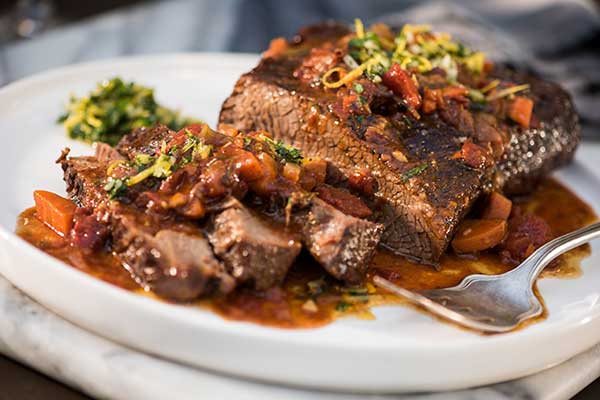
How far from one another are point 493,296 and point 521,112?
90.6 inches

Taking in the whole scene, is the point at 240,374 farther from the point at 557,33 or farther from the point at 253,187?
the point at 557,33

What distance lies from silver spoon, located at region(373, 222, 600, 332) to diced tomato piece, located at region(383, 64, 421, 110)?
1.56 meters

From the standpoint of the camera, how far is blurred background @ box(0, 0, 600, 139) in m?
9.62

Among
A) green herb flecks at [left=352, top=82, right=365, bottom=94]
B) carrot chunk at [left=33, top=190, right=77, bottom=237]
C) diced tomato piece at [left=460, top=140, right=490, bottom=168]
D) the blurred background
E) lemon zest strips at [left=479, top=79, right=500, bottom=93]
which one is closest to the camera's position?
carrot chunk at [left=33, top=190, right=77, bottom=237]

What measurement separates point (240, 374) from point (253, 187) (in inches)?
51.7

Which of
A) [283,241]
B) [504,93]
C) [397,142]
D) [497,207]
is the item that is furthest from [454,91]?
[283,241]

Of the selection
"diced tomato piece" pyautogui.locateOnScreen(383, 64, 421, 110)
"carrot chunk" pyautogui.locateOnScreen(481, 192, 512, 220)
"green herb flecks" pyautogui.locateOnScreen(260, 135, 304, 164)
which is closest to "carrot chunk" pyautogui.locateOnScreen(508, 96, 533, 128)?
"carrot chunk" pyautogui.locateOnScreen(481, 192, 512, 220)

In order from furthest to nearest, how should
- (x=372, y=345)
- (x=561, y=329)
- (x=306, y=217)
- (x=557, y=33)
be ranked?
(x=557, y=33)
(x=306, y=217)
(x=561, y=329)
(x=372, y=345)

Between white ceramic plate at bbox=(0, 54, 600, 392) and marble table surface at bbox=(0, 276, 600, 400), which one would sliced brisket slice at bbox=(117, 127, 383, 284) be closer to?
white ceramic plate at bbox=(0, 54, 600, 392)

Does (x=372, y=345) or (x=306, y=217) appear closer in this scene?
(x=372, y=345)

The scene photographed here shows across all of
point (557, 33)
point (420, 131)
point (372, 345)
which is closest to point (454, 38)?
point (557, 33)

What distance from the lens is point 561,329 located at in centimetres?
479

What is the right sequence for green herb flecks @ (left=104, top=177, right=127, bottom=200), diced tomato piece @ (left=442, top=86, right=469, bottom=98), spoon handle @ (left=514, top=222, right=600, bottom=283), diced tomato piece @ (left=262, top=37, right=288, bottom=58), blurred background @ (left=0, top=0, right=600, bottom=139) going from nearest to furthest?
1. green herb flecks @ (left=104, top=177, right=127, bottom=200)
2. spoon handle @ (left=514, top=222, right=600, bottom=283)
3. diced tomato piece @ (left=442, top=86, right=469, bottom=98)
4. diced tomato piece @ (left=262, top=37, right=288, bottom=58)
5. blurred background @ (left=0, top=0, right=600, bottom=139)

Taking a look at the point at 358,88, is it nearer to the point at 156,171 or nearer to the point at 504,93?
the point at 504,93
